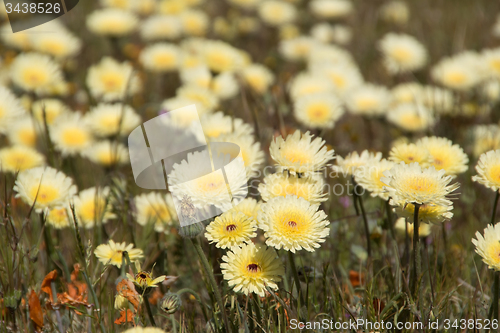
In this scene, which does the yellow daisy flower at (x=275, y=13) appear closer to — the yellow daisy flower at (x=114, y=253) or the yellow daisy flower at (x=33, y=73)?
the yellow daisy flower at (x=33, y=73)

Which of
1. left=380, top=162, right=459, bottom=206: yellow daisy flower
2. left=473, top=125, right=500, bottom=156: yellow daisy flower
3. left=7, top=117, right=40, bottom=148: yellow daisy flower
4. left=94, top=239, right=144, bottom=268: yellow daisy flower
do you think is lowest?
left=473, top=125, right=500, bottom=156: yellow daisy flower

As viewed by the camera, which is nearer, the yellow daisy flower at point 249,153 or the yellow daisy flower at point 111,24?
the yellow daisy flower at point 249,153

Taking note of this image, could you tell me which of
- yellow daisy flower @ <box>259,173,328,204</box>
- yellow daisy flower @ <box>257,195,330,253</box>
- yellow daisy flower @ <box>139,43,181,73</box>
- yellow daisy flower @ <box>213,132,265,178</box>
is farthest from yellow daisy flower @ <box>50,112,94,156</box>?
yellow daisy flower @ <box>257,195,330,253</box>

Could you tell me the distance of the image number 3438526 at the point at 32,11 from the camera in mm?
3258

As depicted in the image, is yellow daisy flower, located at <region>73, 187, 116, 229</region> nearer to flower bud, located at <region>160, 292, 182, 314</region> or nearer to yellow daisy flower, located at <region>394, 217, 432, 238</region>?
flower bud, located at <region>160, 292, 182, 314</region>

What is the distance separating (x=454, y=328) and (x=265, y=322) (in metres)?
0.66

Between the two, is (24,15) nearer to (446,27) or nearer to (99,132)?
(99,132)

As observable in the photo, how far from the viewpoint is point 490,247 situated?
138 cm

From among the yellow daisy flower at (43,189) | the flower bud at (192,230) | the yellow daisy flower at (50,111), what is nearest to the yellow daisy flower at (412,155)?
the flower bud at (192,230)

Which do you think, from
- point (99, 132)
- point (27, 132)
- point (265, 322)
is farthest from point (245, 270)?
point (27, 132)

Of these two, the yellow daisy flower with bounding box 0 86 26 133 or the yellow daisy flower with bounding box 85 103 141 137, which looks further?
the yellow daisy flower with bounding box 85 103 141 137

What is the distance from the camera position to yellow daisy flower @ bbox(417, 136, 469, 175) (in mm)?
1706

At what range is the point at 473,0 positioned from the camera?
18.9ft
